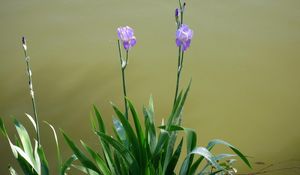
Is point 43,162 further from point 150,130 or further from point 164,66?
point 164,66

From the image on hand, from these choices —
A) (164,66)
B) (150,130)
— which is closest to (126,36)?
(150,130)

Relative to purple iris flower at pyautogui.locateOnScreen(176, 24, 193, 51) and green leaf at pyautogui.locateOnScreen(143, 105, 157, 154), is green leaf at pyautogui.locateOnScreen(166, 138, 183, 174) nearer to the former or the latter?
green leaf at pyautogui.locateOnScreen(143, 105, 157, 154)

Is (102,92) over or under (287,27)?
under

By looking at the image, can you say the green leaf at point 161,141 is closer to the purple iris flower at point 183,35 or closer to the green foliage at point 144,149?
the green foliage at point 144,149

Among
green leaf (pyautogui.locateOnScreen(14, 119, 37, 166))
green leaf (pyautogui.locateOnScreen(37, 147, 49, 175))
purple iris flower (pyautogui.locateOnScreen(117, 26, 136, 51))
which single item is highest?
purple iris flower (pyautogui.locateOnScreen(117, 26, 136, 51))

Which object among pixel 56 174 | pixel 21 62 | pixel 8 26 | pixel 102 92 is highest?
pixel 8 26

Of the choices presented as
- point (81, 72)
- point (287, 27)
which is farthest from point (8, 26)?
point (287, 27)

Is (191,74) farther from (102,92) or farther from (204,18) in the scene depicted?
(102,92)

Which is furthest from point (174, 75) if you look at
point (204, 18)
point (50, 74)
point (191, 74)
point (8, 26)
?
point (8, 26)

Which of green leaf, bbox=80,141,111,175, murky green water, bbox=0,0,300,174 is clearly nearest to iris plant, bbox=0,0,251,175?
green leaf, bbox=80,141,111,175
